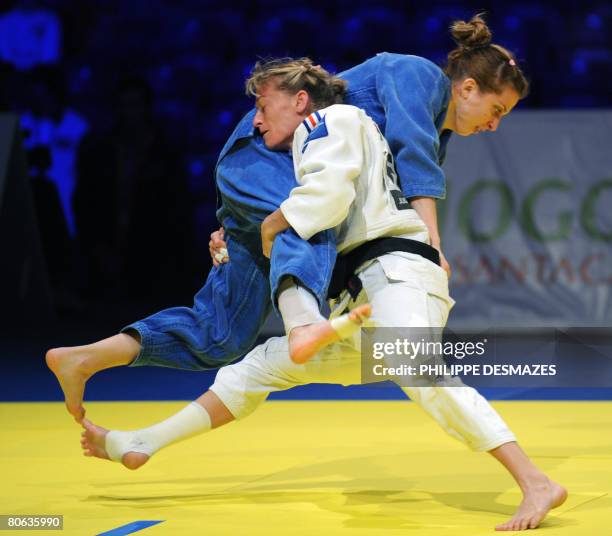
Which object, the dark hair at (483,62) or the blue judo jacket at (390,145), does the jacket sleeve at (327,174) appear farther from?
the dark hair at (483,62)

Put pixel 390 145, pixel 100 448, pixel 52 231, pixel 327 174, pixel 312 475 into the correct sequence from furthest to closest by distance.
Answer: pixel 52 231 → pixel 312 475 → pixel 100 448 → pixel 390 145 → pixel 327 174

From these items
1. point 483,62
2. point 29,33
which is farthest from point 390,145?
point 29,33

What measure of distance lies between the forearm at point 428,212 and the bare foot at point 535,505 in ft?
2.14

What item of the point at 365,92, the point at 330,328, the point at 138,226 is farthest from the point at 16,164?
the point at 330,328

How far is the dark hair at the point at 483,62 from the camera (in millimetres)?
2945

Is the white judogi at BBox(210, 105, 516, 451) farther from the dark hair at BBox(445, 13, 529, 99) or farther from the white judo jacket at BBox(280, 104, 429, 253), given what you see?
the dark hair at BBox(445, 13, 529, 99)

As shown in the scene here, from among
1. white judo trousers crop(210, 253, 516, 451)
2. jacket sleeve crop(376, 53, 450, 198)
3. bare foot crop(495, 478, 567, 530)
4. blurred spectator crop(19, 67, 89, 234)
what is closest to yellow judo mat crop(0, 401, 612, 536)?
bare foot crop(495, 478, 567, 530)

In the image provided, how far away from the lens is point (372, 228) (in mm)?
2797

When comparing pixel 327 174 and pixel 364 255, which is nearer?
pixel 327 174

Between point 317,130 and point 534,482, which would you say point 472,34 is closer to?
point 317,130

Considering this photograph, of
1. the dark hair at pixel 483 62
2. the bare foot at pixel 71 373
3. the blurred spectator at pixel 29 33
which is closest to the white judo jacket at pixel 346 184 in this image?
the dark hair at pixel 483 62

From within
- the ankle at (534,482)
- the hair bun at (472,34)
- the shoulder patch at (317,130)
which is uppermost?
the hair bun at (472,34)

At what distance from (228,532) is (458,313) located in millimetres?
4472

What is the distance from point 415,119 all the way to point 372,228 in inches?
→ 11.8
